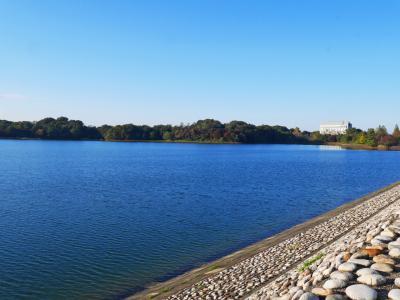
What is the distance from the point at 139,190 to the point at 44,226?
57.7 ft

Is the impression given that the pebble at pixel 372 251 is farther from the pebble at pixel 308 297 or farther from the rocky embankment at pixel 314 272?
the pebble at pixel 308 297

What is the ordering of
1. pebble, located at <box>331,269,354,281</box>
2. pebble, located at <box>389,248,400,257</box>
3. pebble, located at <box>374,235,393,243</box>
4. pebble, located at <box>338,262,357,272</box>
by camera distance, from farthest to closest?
pebble, located at <box>374,235,393,243</box> → pebble, located at <box>389,248,400,257</box> → pebble, located at <box>338,262,357,272</box> → pebble, located at <box>331,269,354,281</box>

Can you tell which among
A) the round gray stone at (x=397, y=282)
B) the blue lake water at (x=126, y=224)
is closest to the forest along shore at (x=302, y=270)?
the round gray stone at (x=397, y=282)

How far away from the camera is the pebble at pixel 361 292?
8.05m

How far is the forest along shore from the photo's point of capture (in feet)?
29.7

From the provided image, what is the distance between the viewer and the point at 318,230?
75.2 feet

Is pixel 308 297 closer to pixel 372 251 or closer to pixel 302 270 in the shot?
pixel 372 251

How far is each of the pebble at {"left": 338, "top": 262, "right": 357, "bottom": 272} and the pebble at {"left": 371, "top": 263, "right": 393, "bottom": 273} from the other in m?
0.45

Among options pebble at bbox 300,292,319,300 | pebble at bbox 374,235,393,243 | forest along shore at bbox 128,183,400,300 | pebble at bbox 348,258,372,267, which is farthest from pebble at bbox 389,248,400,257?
pebble at bbox 300,292,319,300

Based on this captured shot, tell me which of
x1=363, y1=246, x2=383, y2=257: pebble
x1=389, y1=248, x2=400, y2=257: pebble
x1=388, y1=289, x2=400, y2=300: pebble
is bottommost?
x1=388, y1=289, x2=400, y2=300: pebble

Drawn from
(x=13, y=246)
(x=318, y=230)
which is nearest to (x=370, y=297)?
(x=318, y=230)

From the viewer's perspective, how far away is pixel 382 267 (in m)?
9.57

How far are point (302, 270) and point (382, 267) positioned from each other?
360 centimetres

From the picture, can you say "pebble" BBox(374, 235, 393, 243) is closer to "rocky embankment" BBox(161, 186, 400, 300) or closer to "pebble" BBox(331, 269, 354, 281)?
"rocky embankment" BBox(161, 186, 400, 300)
